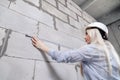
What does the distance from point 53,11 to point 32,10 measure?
0.39 metres

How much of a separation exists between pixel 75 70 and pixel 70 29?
62 centimetres

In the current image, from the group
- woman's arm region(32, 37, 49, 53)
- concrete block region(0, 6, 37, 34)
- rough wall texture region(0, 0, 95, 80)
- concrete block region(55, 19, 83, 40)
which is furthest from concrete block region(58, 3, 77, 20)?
woman's arm region(32, 37, 49, 53)

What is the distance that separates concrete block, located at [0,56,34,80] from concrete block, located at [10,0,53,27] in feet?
1.63

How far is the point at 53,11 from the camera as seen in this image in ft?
5.48

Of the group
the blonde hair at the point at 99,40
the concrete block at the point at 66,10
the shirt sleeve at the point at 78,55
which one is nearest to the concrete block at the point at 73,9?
the concrete block at the point at 66,10

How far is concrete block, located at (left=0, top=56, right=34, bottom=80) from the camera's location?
0.90 meters

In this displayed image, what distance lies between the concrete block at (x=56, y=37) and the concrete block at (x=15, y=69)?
37 centimetres

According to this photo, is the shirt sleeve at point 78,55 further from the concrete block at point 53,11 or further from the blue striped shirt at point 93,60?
the concrete block at point 53,11

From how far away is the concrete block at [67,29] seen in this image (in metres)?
1.64

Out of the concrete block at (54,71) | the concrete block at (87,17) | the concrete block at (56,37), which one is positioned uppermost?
the concrete block at (87,17)

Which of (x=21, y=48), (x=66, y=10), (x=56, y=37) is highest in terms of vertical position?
(x=66, y=10)

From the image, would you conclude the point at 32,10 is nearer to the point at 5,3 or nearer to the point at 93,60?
the point at 5,3

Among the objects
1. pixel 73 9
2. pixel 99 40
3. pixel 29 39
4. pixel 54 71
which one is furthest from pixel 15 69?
pixel 73 9

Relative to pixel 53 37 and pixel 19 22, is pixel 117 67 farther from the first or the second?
pixel 19 22
